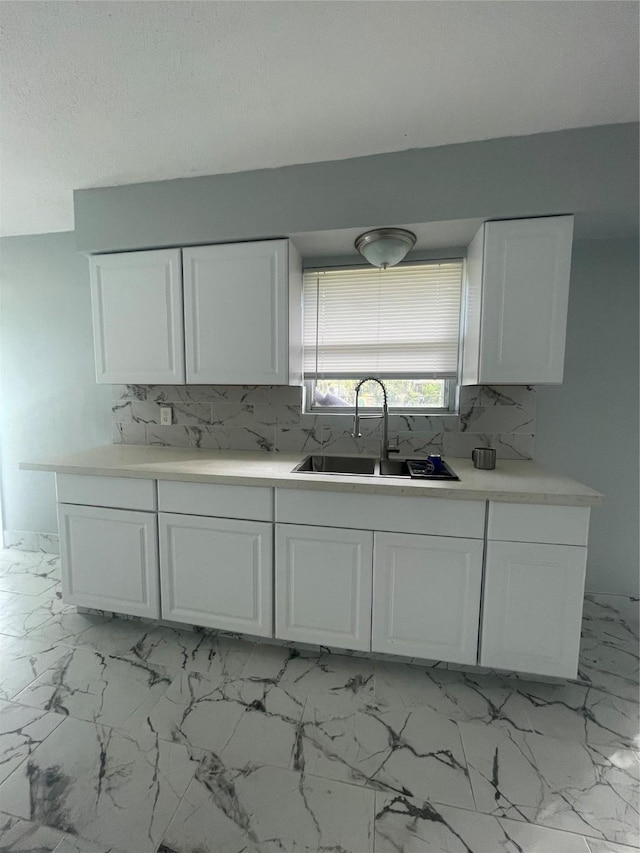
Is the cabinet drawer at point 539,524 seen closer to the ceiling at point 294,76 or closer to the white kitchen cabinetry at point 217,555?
the white kitchen cabinetry at point 217,555

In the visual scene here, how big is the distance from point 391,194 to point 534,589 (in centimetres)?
189

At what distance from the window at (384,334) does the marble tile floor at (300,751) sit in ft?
4.75

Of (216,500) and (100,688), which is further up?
(216,500)

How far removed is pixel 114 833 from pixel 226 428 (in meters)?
1.74

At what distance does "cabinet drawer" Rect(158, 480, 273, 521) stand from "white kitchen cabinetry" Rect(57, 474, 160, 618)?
0.10 m

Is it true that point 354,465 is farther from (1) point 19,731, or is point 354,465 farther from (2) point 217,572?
(1) point 19,731

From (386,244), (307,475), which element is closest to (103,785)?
(307,475)

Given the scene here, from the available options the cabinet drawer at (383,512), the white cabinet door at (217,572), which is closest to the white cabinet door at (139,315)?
the white cabinet door at (217,572)

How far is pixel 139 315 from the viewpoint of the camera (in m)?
2.02

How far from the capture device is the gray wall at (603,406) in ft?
6.30

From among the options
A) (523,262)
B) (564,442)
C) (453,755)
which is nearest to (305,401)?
(523,262)

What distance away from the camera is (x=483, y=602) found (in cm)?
149

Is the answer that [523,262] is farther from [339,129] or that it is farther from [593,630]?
[593,630]

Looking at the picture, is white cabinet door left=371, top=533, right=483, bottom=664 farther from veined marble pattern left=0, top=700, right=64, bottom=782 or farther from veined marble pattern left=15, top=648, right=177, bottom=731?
veined marble pattern left=0, top=700, right=64, bottom=782
